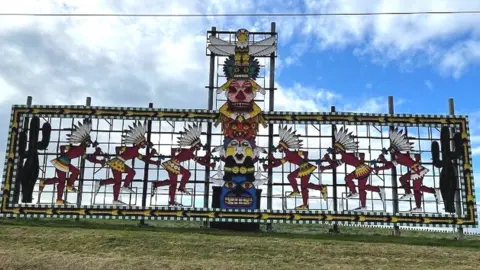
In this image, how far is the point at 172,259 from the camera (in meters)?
13.5

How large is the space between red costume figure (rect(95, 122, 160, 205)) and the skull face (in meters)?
3.33

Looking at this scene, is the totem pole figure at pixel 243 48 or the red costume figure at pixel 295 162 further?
the totem pole figure at pixel 243 48

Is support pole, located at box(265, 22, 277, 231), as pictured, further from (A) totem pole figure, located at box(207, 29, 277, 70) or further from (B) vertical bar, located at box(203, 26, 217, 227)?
(B) vertical bar, located at box(203, 26, 217, 227)

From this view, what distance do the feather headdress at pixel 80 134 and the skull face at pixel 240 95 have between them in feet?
17.4

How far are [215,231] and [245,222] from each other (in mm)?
1223

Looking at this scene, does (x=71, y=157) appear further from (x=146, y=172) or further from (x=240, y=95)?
(x=240, y=95)

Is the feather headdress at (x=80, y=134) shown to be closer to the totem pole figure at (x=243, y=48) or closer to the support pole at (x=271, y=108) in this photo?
the totem pole figure at (x=243, y=48)

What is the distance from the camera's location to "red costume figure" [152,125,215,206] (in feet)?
60.8

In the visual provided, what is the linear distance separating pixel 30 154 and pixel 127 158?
11.5 feet

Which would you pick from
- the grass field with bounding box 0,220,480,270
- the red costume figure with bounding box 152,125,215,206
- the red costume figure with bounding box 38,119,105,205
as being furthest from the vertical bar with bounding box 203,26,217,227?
the red costume figure with bounding box 38,119,105,205

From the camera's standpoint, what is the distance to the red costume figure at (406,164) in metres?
18.5

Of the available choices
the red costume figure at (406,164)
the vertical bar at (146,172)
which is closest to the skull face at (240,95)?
the vertical bar at (146,172)

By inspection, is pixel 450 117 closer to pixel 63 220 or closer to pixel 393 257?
pixel 393 257

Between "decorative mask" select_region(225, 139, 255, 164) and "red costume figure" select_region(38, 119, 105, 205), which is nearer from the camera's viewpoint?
"decorative mask" select_region(225, 139, 255, 164)
